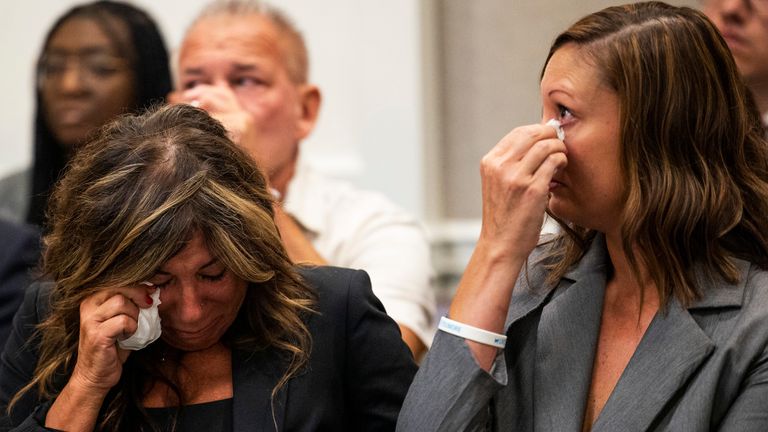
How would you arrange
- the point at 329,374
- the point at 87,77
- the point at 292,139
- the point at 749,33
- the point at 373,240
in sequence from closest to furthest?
the point at 329,374
the point at 749,33
the point at 373,240
the point at 292,139
the point at 87,77

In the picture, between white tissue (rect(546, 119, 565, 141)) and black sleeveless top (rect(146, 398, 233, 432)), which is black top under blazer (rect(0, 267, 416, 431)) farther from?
white tissue (rect(546, 119, 565, 141))

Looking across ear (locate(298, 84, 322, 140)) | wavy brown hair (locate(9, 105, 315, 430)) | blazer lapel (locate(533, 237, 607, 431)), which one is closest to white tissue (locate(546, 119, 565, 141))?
blazer lapel (locate(533, 237, 607, 431))

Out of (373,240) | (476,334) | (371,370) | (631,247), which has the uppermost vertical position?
(631,247)

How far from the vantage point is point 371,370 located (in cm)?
187

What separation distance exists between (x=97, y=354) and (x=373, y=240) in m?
1.02

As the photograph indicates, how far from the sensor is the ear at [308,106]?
9.44 feet

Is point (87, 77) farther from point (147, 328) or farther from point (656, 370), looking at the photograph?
point (656, 370)

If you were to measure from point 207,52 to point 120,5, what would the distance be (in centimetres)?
68

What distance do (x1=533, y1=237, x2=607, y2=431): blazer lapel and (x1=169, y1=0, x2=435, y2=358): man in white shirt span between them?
2.42ft

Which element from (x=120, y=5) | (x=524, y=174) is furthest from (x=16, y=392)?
(x=120, y=5)

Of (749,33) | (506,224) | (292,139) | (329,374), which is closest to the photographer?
(506,224)

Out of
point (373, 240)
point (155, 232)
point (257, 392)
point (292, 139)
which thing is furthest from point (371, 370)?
point (292, 139)

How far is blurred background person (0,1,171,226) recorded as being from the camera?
315cm

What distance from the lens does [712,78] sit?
1.66 m
